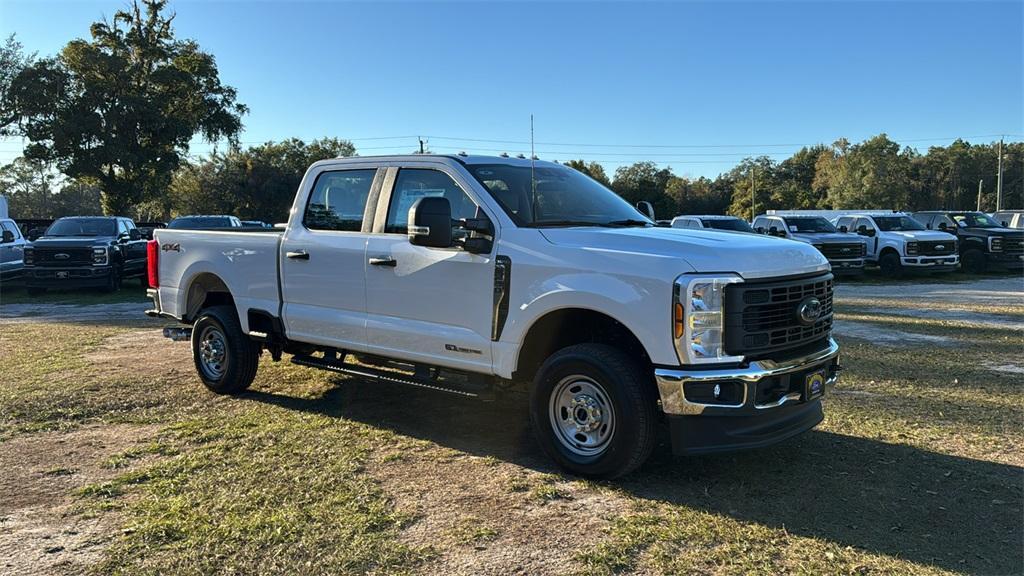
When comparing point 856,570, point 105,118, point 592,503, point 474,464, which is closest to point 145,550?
point 474,464

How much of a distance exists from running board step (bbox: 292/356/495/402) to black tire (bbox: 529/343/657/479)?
0.47 m

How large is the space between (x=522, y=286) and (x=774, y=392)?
1616 mm

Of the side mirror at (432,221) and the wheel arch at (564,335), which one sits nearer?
the wheel arch at (564,335)

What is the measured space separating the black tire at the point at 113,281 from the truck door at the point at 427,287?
1333cm

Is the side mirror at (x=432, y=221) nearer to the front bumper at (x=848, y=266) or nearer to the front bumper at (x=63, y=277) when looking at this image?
the front bumper at (x=63, y=277)

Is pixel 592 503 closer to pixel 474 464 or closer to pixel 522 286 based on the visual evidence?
pixel 474 464

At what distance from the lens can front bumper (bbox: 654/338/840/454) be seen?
3.85 meters

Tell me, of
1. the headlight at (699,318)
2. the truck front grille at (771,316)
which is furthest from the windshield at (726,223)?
the headlight at (699,318)

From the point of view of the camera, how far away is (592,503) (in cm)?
400

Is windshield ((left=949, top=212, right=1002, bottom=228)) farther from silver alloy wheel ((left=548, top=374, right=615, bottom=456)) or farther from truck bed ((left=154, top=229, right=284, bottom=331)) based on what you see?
truck bed ((left=154, top=229, right=284, bottom=331))

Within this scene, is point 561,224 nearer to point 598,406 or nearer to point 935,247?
point 598,406

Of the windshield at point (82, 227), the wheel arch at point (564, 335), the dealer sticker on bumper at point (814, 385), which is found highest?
the windshield at point (82, 227)

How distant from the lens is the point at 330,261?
5.58 meters

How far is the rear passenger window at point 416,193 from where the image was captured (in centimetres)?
505
